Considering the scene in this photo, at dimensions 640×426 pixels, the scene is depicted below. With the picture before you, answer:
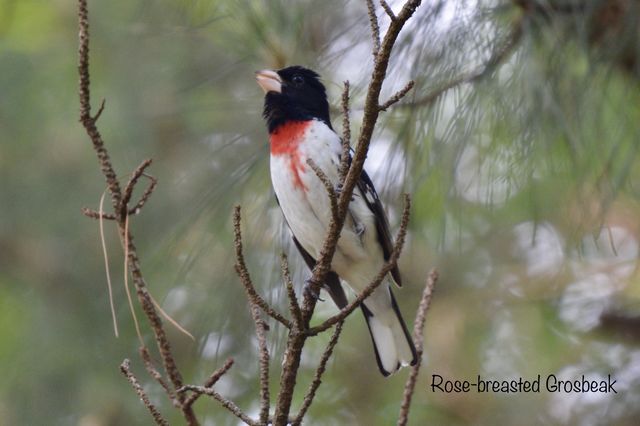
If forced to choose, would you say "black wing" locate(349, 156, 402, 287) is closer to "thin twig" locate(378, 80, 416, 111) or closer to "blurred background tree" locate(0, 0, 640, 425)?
"blurred background tree" locate(0, 0, 640, 425)

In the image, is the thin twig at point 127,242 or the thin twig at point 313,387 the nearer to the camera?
the thin twig at point 127,242

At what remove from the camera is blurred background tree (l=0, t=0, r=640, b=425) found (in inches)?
78.0

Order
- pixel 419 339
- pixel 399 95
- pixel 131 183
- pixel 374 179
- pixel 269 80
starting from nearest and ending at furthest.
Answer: pixel 131 183, pixel 399 95, pixel 419 339, pixel 374 179, pixel 269 80

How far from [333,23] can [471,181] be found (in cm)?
49

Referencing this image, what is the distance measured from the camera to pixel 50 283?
2781mm

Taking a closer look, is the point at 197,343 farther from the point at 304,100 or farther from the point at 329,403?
the point at 329,403

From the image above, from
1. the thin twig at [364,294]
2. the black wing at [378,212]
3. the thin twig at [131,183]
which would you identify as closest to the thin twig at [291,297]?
the thin twig at [364,294]

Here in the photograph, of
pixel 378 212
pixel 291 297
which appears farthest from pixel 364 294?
pixel 378 212

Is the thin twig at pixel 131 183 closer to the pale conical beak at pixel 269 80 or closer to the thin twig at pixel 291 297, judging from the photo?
the thin twig at pixel 291 297

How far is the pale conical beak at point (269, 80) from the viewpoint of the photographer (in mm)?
2273

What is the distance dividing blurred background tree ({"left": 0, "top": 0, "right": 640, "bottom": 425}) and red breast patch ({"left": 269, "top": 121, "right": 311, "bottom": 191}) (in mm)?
83

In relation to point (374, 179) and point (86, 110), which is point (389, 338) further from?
point (86, 110)

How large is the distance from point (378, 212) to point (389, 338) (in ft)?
1.19

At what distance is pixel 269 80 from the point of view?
228 cm
